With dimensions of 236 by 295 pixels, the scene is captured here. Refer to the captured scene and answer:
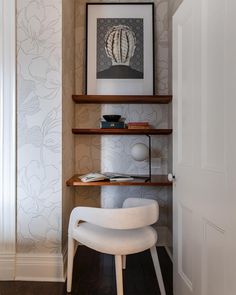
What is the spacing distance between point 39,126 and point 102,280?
4.20 feet

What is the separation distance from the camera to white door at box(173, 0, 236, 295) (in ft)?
3.23

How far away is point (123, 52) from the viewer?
7.95 feet

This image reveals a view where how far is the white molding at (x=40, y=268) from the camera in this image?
6.09ft

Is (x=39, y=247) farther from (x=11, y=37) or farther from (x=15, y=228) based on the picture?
(x=11, y=37)

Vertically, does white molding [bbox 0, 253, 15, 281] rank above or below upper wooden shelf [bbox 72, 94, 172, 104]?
below

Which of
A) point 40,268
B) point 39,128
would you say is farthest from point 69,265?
point 39,128

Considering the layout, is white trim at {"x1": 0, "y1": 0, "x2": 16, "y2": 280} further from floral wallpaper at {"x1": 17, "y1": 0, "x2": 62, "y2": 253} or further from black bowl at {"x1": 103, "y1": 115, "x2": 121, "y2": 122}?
black bowl at {"x1": 103, "y1": 115, "x2": 121, "y2": 122}

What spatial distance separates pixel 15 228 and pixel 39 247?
237 millimetres

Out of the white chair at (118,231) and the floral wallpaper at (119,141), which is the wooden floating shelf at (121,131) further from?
the white chair at (118,231)

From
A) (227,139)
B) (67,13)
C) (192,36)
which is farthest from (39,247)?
(67,13)

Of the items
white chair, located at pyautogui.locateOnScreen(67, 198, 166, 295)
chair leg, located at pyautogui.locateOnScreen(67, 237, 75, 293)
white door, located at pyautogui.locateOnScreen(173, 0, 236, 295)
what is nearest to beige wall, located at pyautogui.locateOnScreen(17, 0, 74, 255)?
chair leg, located at pyautogui.locateOnScreen(67, 237, 75, 293)

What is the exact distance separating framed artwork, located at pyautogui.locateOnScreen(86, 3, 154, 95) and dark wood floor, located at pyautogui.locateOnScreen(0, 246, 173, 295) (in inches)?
62.2

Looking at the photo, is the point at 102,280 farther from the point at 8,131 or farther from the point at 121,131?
the point at 8,131

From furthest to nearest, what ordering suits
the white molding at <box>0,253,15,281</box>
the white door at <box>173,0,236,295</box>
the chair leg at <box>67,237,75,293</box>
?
1. the white molding at <box>0,253,15,281</box>
2. the chair leg at <box>67,237,75,293</box>
3. the white door at <box>173,0,236,295</box>
